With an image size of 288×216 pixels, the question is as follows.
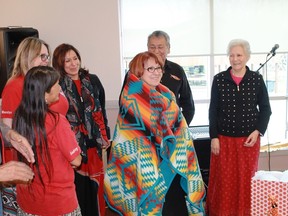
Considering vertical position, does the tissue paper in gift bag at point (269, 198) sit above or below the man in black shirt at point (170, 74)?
below

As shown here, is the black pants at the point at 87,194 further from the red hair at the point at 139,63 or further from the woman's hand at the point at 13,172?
the woman's hand at the point at 13,172

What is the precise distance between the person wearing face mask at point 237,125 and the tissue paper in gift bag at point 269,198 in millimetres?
755

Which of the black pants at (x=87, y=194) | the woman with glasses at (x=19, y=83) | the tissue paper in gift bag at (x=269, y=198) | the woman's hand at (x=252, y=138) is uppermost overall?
the woman with glasses at (x=19, y=83)

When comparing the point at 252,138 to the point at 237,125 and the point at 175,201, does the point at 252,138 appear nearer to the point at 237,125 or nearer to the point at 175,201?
the point at 237,125

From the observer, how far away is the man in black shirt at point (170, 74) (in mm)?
2746

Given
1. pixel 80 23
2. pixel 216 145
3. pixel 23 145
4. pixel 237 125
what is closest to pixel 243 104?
pixel 237 125

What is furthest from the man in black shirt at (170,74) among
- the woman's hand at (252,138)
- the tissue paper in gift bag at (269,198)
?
the tissue paper in gift bag at (269,198)

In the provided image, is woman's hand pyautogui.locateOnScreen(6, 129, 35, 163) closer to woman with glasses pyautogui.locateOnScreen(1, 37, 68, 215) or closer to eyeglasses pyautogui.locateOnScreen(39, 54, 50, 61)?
woman with glasses pyautogui.locateOnScreen(1, 37, 68, 215)

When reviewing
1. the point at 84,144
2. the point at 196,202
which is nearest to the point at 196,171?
the point at 196,202

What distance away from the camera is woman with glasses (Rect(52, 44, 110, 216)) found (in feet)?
8.06

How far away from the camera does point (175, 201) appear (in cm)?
227

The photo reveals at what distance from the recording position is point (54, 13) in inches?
144

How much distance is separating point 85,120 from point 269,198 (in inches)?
52.7

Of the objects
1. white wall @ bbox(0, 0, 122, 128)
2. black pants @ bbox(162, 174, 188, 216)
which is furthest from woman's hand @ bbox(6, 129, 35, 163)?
white wall @ bbox(0, 0, 122, 128)
